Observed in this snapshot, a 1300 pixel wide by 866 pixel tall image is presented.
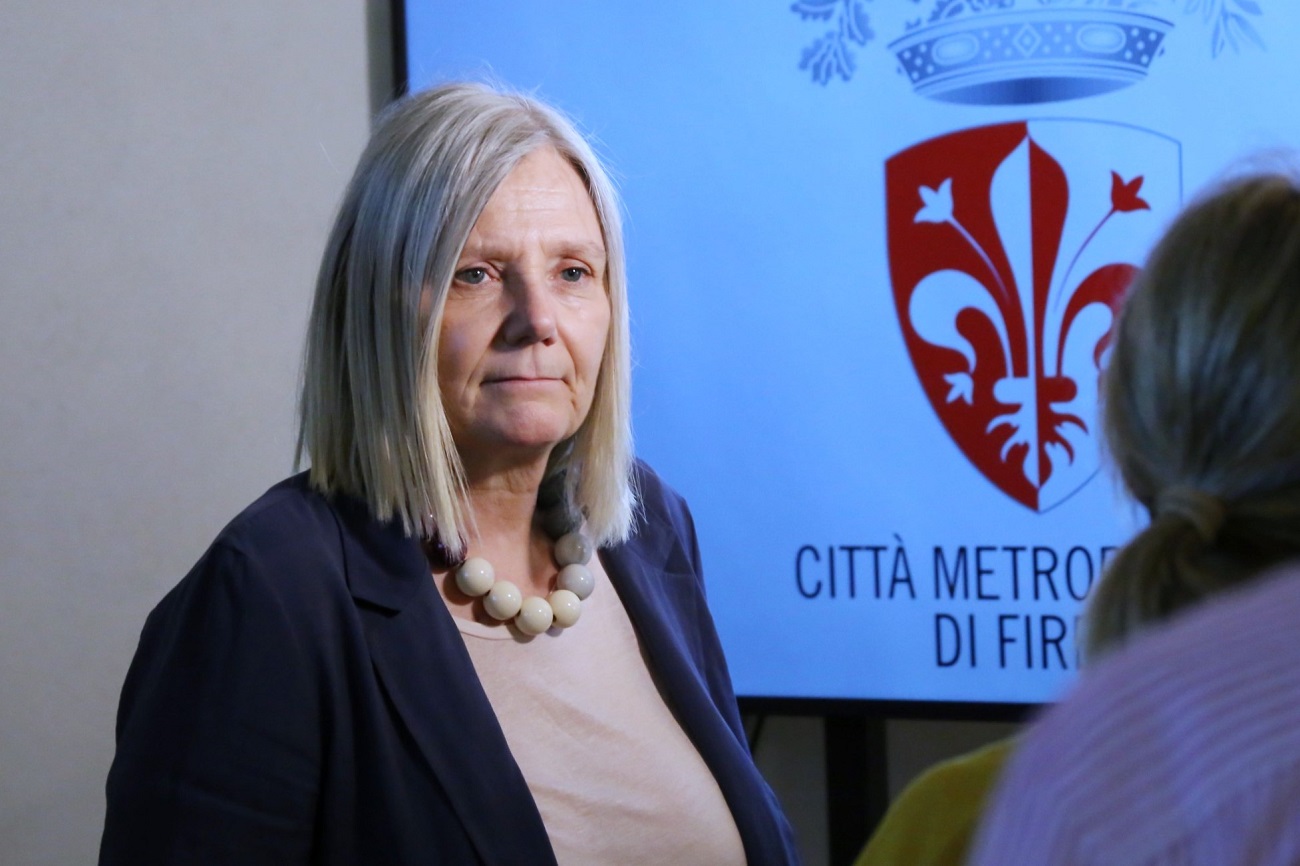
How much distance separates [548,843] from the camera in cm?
124

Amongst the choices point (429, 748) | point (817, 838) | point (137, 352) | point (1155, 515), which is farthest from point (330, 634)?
point (817, 838)

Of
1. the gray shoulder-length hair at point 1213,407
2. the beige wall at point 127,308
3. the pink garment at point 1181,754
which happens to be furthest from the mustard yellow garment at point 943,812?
the beige wall at point 127,308

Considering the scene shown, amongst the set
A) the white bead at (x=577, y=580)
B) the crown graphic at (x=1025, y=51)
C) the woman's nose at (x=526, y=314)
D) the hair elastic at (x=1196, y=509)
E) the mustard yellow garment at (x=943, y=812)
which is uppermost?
the crown graphic at (x=1025, y=51)

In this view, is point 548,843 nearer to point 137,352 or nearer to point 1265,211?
point 1265,211

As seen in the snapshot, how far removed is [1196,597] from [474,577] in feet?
2.82

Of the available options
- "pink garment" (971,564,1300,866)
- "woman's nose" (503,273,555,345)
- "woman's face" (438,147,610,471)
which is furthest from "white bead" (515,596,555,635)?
"pink garment" (971,564,1300,866)

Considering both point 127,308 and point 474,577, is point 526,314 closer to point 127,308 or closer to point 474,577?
point 474,577

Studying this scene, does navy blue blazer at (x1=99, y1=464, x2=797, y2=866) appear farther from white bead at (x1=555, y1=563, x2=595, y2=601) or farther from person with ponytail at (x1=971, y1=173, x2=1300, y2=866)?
person with ponytail at (x1=971, y1=173, x2=1300, y2=866)

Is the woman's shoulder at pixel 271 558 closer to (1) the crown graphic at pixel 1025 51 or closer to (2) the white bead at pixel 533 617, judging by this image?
(2) the white bead at pixel 533 617

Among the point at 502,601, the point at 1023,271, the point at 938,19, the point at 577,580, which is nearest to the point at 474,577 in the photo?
the point at 502,601

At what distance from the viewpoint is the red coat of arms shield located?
2.03 meters

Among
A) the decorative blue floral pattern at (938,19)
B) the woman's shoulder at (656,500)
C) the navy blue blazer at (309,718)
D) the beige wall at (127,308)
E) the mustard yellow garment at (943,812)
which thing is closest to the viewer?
the mustard yellow garment at (943,812)

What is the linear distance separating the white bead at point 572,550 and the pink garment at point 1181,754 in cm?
101

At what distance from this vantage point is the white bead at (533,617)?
139 cm
